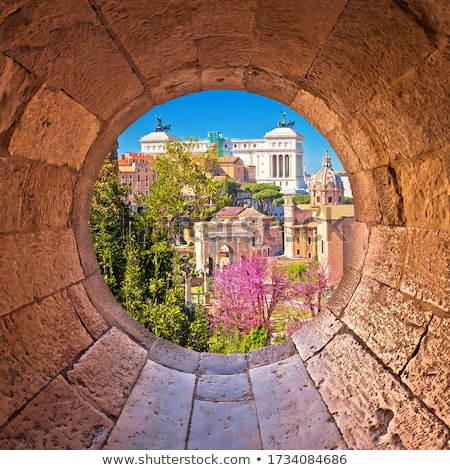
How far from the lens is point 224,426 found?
1.69 m

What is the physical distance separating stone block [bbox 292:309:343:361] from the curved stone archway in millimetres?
15

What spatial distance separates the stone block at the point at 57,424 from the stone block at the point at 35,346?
38 millimetres

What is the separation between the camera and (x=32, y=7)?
102 cm

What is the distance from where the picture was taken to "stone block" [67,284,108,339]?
1.79 metres

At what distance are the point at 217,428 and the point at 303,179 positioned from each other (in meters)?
88.2

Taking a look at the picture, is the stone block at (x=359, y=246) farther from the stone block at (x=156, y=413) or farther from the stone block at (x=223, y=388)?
the stone block at (x=156, y=413)

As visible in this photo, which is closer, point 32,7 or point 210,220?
point 32,7

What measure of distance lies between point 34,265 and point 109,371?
0.56 m

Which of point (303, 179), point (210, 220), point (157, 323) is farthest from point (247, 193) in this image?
point (157, 323)

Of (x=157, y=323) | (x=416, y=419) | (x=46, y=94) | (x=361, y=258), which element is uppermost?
(x=46, y=94)

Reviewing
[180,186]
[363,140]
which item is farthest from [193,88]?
[180,186]

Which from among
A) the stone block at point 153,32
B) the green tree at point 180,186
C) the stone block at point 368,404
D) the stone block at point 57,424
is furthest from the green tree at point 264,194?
the stone block at point 57,424

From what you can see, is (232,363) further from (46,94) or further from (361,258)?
(46,94)

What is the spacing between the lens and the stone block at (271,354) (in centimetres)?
221
